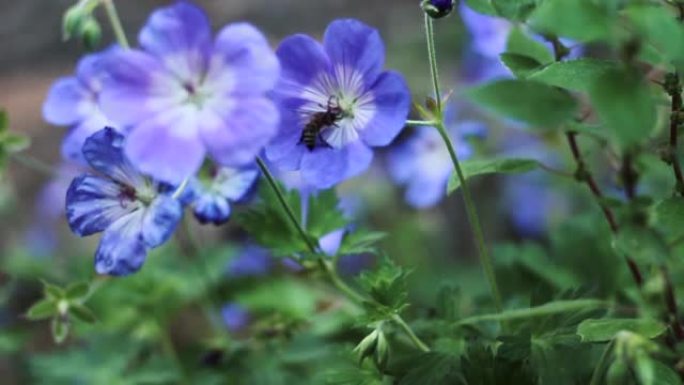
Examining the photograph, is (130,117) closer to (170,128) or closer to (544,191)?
(170,128)

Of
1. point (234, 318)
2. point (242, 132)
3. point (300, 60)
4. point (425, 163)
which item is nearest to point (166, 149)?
point (242, 132)

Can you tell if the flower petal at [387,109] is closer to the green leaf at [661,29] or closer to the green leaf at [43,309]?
the green leaf at [661,29]

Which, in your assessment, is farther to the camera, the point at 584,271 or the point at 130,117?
the point at 584,271

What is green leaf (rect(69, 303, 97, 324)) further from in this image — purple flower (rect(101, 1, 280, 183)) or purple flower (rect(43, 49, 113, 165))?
purple flower (rect(101, 1, 280, 183))

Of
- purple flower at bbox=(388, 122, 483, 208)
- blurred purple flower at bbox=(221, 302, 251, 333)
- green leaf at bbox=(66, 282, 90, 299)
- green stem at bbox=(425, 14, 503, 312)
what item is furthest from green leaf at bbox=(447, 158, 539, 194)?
blurred purple flower at bbox=(221, 302, 251, 333)

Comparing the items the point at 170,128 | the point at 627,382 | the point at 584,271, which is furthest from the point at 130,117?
the point at 584,271

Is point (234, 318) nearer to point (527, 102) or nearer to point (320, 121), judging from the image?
point (320, 121)
